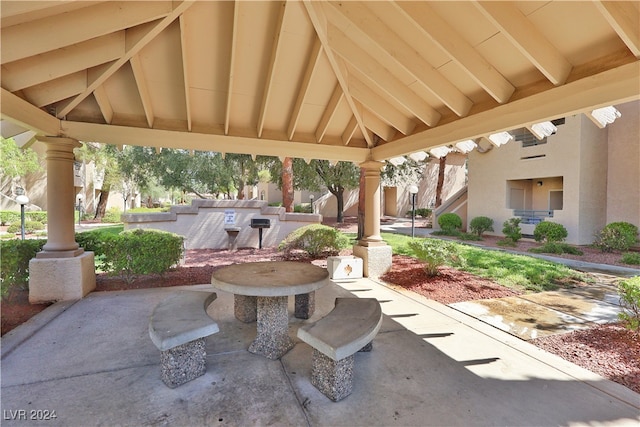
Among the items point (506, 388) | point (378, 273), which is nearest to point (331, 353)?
point (506, 388)

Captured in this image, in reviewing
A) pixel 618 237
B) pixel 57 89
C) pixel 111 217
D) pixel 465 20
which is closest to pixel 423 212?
pixel 618 237

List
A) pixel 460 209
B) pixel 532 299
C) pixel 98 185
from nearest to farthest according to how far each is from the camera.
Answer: pixel 532 299, pixel 460 209, pixel 98 185

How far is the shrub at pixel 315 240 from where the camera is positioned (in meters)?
9.26

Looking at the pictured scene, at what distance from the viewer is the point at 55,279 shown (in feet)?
16.9

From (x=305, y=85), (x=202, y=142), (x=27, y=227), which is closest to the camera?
(x=305, y=85)

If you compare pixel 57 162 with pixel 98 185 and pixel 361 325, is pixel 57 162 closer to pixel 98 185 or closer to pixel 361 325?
pixel 361 325

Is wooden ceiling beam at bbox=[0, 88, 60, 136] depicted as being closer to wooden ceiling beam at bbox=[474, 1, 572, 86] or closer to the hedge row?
the hedge row

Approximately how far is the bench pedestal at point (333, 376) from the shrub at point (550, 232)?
12897 mm

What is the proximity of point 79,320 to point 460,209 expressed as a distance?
19327 mm

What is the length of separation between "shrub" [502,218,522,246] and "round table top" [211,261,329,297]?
12.4 meters

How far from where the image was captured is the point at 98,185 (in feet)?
90.8

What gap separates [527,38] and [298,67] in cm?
307

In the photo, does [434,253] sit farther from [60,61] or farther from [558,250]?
[558,250]

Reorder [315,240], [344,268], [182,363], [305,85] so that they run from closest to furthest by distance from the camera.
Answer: [182,363]
[305,85]
[344,268]
[315,240]
